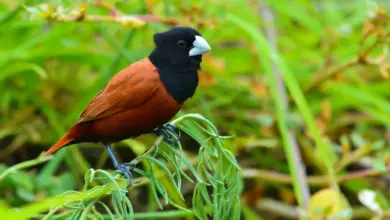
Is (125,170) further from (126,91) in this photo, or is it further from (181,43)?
(181,43)

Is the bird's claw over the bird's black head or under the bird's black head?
under

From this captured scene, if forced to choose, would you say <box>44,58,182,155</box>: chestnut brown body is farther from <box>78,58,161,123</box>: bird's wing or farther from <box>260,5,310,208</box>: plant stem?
<box>260,5,310,208</box>: plant stem

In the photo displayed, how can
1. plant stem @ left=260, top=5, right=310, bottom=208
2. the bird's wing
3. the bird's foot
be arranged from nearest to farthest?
1. the bird's foot
2. the bird's wing
3. plant stem @ left=260, top=5, right=310, bottom=208

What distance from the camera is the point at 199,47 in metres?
1.39

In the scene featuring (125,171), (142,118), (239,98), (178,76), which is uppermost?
(239,98)

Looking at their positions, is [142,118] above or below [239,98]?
below

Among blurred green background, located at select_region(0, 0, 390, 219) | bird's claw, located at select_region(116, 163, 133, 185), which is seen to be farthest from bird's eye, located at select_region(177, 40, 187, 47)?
blurred green background, located at select_region(0, 0, 390, 219)

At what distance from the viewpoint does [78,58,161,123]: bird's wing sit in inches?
52.4

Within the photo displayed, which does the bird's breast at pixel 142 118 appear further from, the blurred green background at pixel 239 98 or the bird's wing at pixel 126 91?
the blurred green background at pixel 239 98

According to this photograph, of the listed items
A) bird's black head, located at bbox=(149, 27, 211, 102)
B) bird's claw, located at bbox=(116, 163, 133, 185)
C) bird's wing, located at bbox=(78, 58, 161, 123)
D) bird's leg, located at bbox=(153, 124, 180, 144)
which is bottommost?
bird's claw, located at bbox=(116, 163, 133, 185)

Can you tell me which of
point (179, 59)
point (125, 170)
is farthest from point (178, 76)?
point (125, 170)

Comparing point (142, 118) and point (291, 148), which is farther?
point (291, 148)

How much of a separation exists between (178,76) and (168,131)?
0.11 m

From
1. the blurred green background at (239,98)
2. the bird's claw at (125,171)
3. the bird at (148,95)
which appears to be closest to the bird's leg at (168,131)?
the bird at (148,95)
